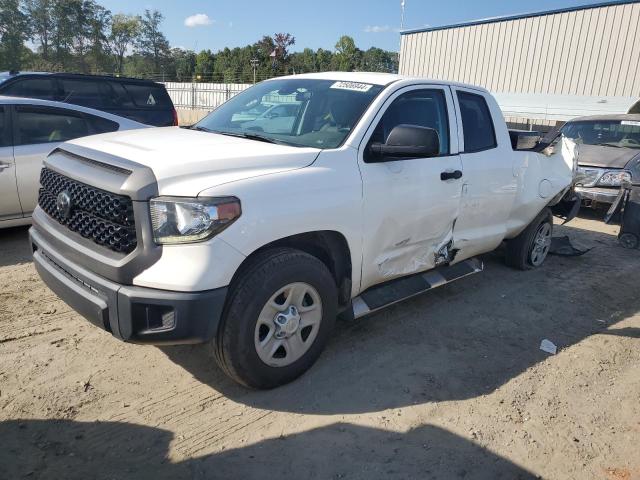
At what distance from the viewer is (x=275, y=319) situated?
10.0 ft

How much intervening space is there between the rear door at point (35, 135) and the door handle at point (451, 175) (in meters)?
4.36

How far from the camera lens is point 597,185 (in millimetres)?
8547

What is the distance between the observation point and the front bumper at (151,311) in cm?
260

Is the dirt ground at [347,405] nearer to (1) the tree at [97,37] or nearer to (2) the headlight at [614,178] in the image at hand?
(2) the headlight at [614,178]

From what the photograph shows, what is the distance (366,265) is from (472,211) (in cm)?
143

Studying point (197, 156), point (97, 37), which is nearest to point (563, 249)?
point (197, 156)

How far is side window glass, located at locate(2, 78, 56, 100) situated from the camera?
25.3ft

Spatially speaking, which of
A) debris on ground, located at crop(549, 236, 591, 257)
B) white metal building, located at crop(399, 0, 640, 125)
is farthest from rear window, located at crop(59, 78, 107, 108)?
white metal building, located at crop(399, 0, 640, 125)

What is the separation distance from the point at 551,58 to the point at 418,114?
22126 mm

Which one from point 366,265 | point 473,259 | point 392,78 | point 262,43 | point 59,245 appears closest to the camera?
point 59,245

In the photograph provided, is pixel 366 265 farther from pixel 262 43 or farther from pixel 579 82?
pixel 262 43

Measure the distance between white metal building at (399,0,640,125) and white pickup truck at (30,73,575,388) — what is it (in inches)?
769

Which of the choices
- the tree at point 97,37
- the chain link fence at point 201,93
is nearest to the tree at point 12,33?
the tree at point 97,37

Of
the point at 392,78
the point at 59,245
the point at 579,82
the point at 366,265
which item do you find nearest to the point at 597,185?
the point at 392,78
